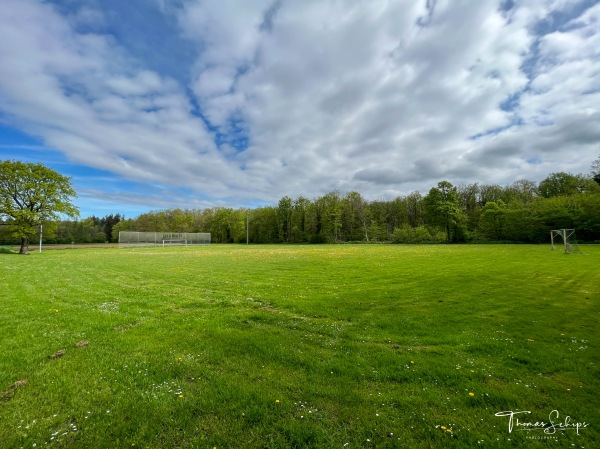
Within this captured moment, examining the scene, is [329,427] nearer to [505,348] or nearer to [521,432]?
[521,432]

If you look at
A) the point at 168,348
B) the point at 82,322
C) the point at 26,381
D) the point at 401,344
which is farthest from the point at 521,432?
the point at 82,322

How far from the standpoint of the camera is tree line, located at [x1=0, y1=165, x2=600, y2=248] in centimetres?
5574

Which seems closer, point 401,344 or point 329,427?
point 329,427

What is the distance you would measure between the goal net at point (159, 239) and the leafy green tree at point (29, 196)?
80.6ft

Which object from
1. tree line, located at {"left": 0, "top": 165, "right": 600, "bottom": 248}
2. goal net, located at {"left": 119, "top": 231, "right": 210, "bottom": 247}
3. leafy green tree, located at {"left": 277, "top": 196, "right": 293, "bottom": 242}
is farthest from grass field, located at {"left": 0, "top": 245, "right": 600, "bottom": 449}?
leafy green tree, located at {"left": 277, "top": 196, "right": 293, "bottom": 242}

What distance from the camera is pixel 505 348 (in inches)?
243

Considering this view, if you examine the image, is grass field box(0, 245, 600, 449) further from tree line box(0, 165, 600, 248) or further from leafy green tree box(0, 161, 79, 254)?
tree line box(0, 165, 600, 248)

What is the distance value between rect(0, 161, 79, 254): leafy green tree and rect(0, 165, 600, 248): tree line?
5345 millimetres

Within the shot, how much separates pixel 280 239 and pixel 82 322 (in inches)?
3499

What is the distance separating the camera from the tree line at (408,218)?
183ft

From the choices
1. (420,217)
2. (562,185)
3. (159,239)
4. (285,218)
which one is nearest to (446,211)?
(420,217)
